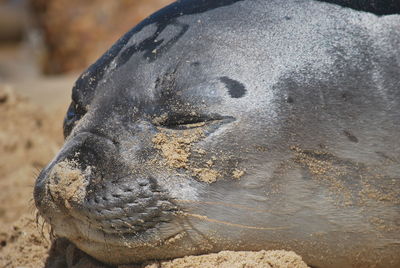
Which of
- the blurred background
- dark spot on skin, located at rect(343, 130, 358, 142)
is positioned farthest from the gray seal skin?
the blurred background

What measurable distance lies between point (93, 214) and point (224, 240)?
507mm

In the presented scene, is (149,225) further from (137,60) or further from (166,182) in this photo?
(137,60)

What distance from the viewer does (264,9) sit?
254 centimetres

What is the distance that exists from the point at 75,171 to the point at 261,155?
28.1 inches

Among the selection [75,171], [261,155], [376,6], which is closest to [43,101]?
[75,171]

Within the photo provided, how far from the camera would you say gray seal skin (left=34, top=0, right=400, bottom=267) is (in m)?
2.32

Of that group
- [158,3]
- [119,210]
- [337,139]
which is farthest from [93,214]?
[158,3]

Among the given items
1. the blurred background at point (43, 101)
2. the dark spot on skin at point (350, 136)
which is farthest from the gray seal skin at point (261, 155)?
the blurred background at point (43, 101)

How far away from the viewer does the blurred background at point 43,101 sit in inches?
120

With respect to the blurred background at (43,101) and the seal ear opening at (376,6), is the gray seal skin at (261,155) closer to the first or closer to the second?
the seal ear opening at (376,6)

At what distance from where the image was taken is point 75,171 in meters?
2.39

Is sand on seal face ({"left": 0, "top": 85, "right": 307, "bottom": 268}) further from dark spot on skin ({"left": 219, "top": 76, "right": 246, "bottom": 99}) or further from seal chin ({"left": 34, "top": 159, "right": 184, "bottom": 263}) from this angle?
dark spot on skin ({"left": 219, "top": 76, "right": 246, "bottom": 99})

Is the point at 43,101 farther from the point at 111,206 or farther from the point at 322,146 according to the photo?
the point at 322,146

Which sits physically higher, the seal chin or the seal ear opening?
the seal ear opening
